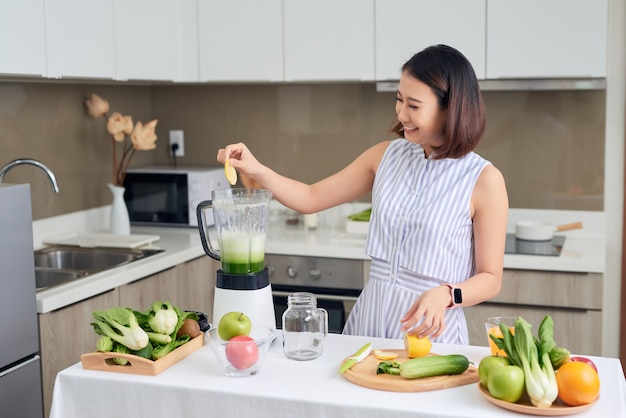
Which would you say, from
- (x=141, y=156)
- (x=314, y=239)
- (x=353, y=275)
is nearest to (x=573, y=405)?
(x=353, y=275)

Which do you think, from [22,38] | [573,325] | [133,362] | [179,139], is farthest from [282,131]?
[133,362]

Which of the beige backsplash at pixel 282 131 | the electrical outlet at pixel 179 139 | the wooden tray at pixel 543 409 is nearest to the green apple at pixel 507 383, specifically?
the wooden tray at pixel 543 409

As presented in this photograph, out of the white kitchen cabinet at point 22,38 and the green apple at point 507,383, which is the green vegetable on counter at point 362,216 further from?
the green apple at point 507,383

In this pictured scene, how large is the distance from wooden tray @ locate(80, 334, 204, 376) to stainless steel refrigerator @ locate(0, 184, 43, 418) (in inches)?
24.3

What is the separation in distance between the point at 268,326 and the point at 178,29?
213cm

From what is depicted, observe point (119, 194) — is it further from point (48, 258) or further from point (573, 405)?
point (573, 405)

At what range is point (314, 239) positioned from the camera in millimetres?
3531

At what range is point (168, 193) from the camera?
3.80 m

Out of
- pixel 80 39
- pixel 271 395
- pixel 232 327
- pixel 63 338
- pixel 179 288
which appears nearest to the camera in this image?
pixel 271 395

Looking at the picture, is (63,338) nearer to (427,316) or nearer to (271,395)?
(271,395)

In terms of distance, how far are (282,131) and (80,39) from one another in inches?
48.9

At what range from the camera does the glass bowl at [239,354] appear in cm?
173

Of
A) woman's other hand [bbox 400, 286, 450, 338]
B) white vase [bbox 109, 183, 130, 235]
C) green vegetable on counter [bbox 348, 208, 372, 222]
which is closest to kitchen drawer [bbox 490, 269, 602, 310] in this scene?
green vegetable on counter [bbox 348, 208, 372, 222]

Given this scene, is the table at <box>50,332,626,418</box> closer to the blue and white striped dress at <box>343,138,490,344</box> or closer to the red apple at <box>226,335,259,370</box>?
the red apple at <box>226,335,259,370</box>
